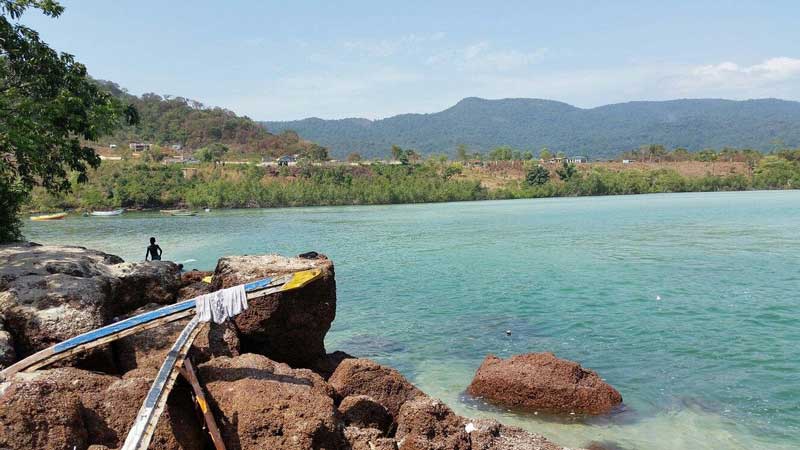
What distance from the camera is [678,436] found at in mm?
9609

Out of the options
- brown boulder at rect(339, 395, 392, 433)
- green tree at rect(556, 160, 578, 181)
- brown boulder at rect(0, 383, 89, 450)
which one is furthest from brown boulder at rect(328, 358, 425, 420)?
green tree at rect(556, 160, 578, 181)

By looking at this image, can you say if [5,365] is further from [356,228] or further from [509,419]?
[356,228]

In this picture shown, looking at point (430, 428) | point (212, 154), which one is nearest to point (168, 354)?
point (430, 428)

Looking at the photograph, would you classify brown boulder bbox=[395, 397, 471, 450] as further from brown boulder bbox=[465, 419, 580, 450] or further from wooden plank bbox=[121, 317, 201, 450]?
wooden plank bbox=[121, 317, 201, 450]

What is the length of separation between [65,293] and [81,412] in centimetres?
254

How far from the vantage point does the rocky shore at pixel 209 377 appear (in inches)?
243

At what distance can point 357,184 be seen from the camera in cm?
11606

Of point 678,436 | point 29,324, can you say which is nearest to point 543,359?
point 678,436

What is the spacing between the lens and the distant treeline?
9850cm

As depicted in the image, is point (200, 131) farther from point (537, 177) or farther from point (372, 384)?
point (372, 384)

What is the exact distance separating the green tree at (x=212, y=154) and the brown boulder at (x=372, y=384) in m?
129

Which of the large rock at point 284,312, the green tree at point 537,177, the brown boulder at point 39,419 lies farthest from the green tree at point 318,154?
the brown boulder at point 39,419

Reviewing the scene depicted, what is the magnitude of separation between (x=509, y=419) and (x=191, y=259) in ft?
87.0

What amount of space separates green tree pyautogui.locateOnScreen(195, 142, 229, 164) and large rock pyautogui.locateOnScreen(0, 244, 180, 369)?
12695 centimetres
